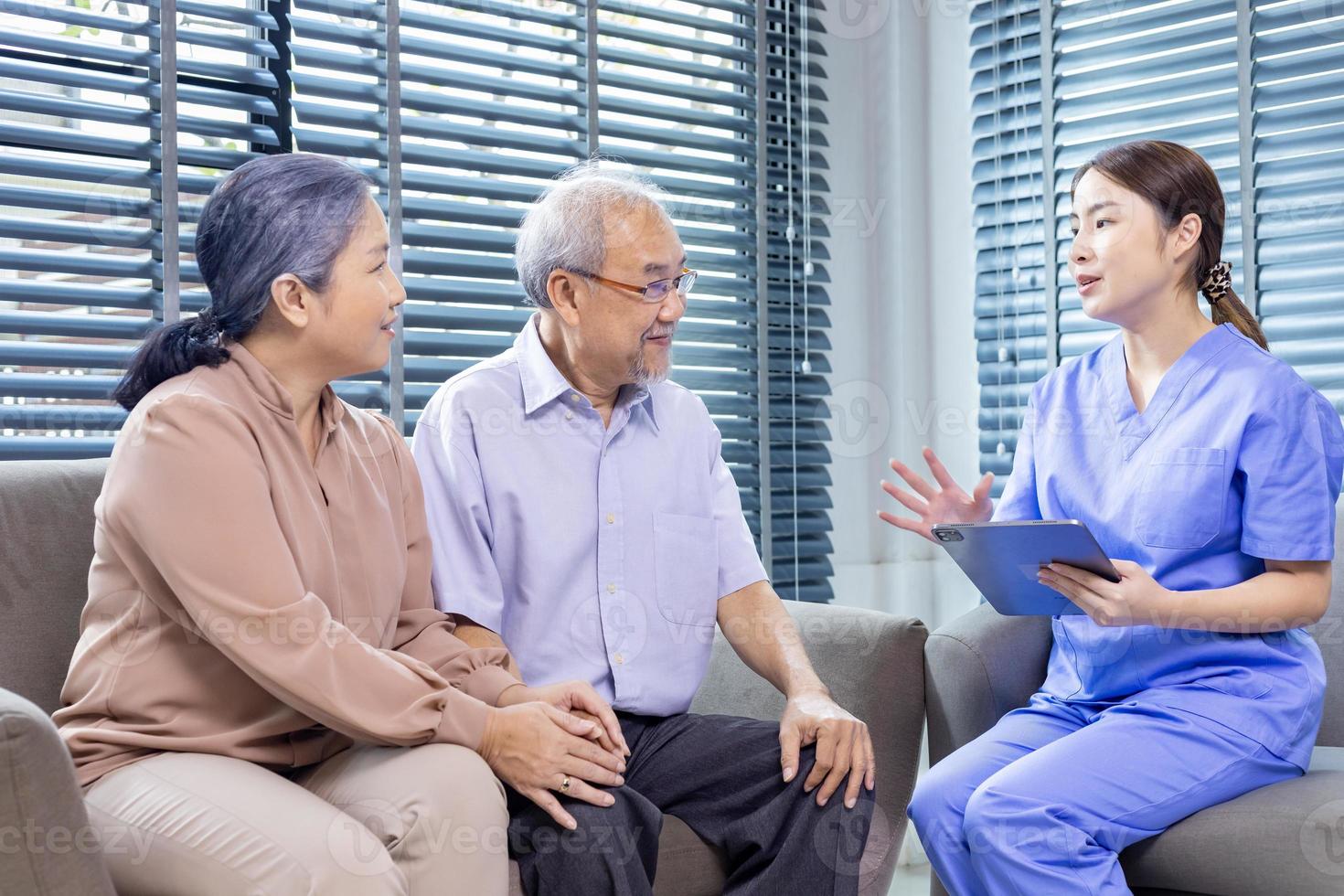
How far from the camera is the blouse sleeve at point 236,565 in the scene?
1396mm

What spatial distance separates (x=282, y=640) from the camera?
141 cm

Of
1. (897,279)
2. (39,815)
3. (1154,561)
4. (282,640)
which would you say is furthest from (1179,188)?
(39,815)

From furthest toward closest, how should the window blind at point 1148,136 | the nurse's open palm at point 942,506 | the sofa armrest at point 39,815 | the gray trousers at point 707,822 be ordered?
the window blind at point 1148,136, the nurse's open palm at point 942,506, the gray trousers at point 707,822, the sofa armrest at point 39,815

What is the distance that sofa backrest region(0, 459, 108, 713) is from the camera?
1.67 metres

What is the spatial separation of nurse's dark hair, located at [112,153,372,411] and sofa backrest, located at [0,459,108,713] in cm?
28

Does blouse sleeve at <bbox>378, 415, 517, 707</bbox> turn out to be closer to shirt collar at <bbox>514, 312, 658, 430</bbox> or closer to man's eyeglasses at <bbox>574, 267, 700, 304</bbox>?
shirt collar at <bbox>514, 312, 658, 430</bbox>

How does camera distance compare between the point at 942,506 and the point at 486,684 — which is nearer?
the point at 486,684

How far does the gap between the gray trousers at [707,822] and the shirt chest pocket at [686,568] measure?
7.1 inches

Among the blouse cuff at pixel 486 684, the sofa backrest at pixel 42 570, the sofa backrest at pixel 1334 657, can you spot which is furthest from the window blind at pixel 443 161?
the sofa backrest at pixel 1334 657

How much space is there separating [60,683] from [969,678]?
1.35 m

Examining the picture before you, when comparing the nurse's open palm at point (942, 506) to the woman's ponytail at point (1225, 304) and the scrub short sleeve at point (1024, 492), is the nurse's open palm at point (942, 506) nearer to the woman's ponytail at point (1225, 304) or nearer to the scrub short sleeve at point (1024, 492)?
the scrub short sleeve at point (1024, 492)

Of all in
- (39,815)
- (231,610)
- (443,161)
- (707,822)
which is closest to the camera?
(39,815)

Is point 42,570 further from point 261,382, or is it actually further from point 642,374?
point 642,374

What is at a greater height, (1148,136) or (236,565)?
(1148,136)
